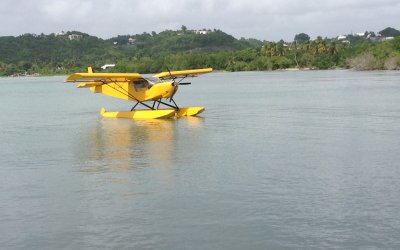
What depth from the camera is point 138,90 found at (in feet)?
66.8

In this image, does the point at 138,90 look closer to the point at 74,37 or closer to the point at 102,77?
the point at 102,77

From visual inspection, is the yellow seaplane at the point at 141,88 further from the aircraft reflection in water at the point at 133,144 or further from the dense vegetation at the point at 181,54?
the dense vegetation at the point at 181,54

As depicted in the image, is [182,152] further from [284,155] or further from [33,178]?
[33,178]

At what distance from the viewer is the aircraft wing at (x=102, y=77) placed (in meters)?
18.9

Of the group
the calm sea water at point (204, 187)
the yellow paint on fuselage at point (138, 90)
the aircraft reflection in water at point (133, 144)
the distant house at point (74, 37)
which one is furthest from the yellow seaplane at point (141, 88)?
the distant house at point (74, 37)

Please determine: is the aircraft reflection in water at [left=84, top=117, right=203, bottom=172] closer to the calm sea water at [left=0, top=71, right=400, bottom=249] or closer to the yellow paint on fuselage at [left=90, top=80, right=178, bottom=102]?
the calm sea water at [left=0, top=71, right=400, bottom=249]

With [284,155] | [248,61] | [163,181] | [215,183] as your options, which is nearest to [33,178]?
[163,181]

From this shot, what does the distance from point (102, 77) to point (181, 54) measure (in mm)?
100551

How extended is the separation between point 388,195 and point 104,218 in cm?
386

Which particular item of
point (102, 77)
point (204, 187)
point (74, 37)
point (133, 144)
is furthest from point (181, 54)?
point (204, 187)

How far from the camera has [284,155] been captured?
12.1 m

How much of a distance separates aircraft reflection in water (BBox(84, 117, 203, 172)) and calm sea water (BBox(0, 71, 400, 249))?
0.04 m

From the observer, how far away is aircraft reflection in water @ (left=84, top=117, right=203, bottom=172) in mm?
11664

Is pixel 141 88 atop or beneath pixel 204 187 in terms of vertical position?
atop
